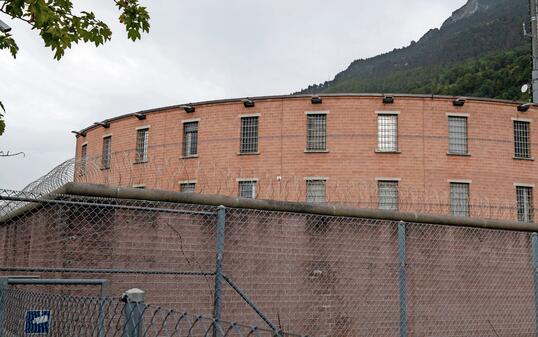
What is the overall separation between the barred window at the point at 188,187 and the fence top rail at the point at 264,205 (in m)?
23.0

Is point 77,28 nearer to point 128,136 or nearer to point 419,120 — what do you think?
point 419,120

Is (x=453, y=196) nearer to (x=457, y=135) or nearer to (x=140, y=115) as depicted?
(x=457, y=135)

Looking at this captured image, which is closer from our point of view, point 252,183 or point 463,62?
point 252,183

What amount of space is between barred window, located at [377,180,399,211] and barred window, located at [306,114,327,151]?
3.86m

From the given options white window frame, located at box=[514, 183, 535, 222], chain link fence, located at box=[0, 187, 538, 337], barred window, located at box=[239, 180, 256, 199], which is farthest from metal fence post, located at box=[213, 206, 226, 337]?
white window frame, located at box=[514, 183, 535, 222]

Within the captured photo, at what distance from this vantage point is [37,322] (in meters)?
5.57

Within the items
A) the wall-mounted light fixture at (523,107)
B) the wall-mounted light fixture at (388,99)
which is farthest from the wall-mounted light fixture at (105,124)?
the wall-mounted light fixture at (523,107)

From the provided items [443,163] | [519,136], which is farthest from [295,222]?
[519,136]

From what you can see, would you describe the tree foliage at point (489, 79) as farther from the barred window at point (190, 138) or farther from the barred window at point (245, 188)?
the barred window at point (190, 138)

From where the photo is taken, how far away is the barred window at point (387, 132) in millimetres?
31766

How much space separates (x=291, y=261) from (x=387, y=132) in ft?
79.1

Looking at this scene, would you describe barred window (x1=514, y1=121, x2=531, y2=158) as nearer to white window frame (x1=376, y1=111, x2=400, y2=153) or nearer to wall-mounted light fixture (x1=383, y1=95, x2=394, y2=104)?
white window frame (x1=376, y1=111, x2=400, y2=153)

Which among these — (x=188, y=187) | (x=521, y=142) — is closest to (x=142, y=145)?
(x=188, y=187)

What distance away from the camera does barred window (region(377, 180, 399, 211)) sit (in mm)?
30828
